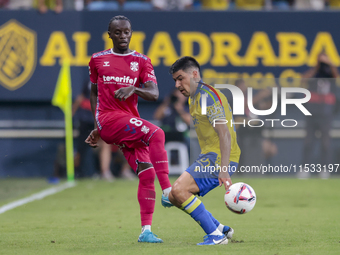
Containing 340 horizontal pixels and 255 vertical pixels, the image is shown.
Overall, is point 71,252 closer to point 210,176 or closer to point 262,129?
point 210,176

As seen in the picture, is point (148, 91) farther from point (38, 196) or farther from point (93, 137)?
point (38, 196)

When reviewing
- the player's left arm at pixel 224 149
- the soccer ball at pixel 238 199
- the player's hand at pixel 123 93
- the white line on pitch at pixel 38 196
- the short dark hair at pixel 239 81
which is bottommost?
the white line on pitch at pixel 38 196

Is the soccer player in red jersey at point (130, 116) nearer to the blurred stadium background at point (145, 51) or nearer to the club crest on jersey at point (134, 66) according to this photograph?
the club crest on jersey at point (134, 66)

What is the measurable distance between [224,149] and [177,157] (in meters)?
8.45

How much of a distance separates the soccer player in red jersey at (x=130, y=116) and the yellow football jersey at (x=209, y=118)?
0.37 meters

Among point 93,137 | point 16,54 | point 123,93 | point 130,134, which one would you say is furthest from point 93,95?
point 16,54

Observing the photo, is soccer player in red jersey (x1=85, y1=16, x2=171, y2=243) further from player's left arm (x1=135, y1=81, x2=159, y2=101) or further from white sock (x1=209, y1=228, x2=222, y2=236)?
white sock (x1=209, y1=228, x2=222, y2=236)

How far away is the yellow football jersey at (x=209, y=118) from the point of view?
4902 millimetres

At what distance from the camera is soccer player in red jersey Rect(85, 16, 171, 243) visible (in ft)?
17.0

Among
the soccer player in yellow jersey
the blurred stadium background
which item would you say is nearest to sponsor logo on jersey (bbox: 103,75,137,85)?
the soccer player in yellow jersey

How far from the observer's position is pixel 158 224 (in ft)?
21.2

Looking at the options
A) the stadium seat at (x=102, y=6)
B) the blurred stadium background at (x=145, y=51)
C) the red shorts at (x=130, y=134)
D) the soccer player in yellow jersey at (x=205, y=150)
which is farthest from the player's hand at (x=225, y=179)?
the stadium seat at (x=102, y=6)

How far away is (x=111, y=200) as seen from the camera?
9.00 meters

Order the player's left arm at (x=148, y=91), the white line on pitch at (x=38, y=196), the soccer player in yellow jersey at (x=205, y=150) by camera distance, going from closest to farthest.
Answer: the soccer player in yellow jersey at (x=205, y=150), the player's left arm at (x=148, y=91), the white line on pitch at (x=38, y=196)
